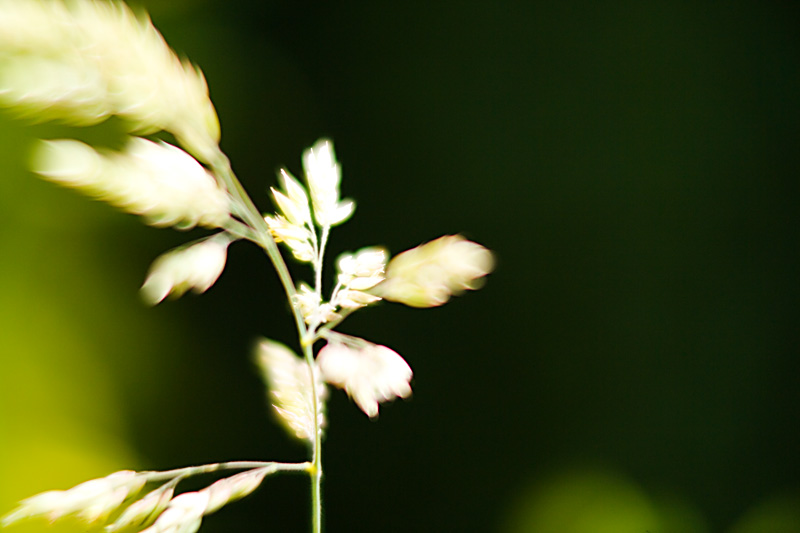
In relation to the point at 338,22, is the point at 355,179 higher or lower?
lower

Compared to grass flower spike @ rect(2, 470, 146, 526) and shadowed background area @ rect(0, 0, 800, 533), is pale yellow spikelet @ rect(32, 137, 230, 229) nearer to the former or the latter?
grass flower spike @ rect(2, 470, 146, 526)

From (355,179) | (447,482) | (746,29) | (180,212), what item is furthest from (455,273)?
(746,29)

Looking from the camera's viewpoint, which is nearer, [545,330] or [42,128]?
[42,128]

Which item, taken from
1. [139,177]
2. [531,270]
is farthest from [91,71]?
[531,270]

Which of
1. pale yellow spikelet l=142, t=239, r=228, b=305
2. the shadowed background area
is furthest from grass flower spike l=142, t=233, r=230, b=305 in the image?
the shadowed background area

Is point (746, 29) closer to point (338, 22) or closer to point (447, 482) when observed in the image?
point (338, 22)

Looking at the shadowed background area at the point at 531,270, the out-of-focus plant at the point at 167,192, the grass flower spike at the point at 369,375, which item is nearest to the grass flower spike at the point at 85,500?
the out-of-focus plant at the point at 167,192
